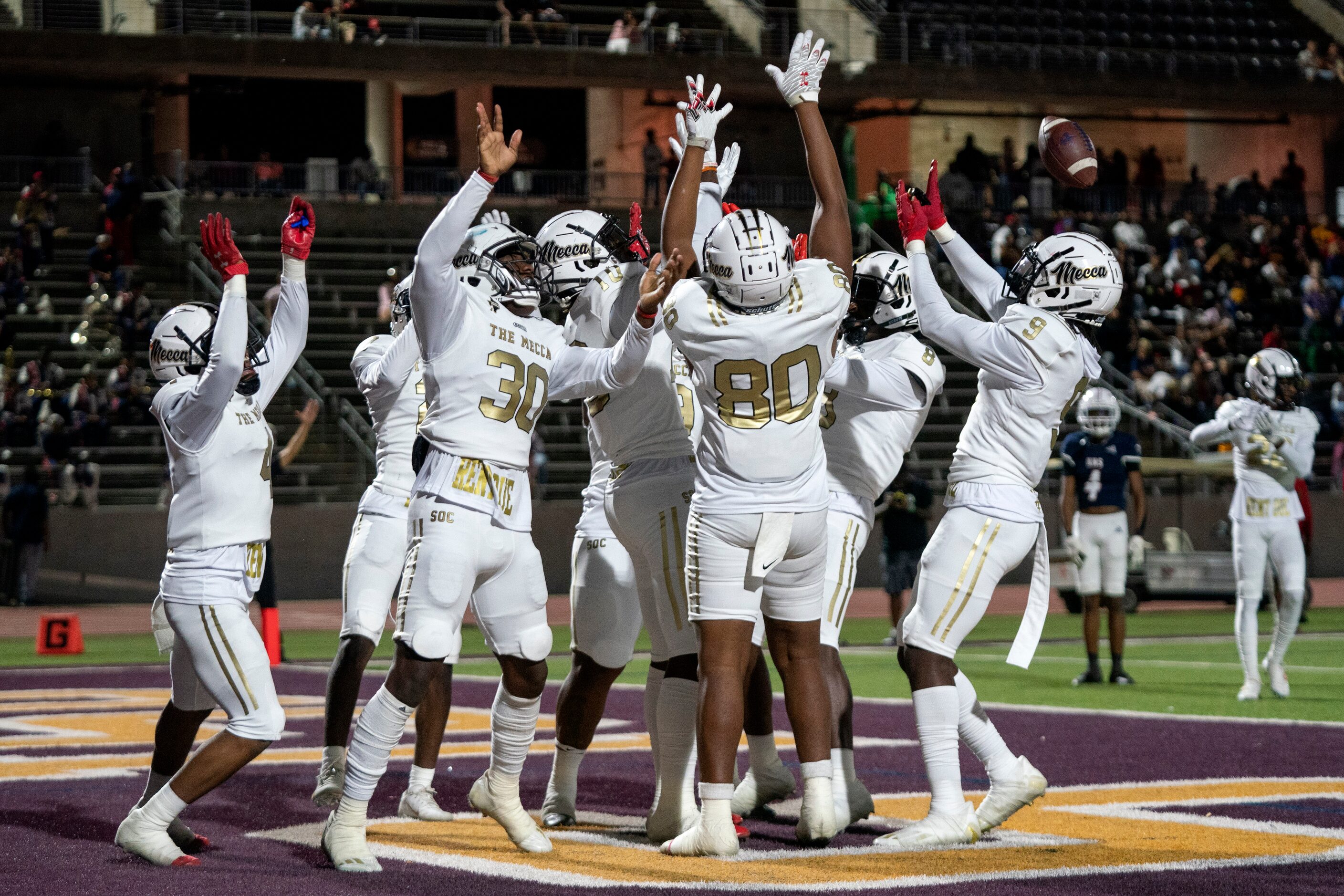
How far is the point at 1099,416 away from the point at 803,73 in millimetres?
7096

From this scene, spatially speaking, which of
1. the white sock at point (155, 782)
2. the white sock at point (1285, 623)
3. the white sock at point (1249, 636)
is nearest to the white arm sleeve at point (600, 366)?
the white sock at point (155, 782)

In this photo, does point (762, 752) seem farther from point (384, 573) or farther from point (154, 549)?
point (154, 549)

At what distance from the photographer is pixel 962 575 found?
6.73m

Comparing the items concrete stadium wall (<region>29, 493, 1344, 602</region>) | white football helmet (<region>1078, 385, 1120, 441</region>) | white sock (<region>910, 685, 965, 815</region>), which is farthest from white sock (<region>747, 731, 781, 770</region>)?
concrete stadium wall (<region>29, 493, 1344, 602</region>)

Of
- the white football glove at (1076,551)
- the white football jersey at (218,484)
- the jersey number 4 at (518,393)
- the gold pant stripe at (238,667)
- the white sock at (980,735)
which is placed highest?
the jersey number 4 at (518,393)

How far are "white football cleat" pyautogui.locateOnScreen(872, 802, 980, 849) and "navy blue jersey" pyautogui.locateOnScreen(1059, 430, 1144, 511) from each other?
6.76 m

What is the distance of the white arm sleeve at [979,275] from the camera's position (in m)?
7.23

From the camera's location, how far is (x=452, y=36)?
32312 millimetres

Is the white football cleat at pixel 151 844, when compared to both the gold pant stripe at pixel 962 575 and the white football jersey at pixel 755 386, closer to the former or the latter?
the white football jersey at pixel 755 386

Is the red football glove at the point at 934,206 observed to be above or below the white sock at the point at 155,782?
above

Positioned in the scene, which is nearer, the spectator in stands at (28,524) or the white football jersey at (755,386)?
the white football jersey at (755,386)

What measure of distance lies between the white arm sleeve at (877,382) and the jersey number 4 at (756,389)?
17.6 inches

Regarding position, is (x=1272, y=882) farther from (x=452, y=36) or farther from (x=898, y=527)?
(x=452, y=36)

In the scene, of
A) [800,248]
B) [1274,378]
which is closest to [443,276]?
[800,248]
